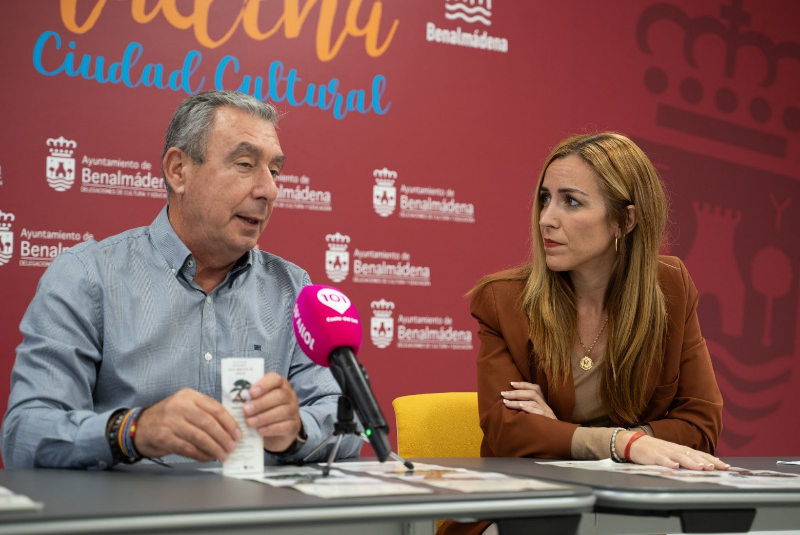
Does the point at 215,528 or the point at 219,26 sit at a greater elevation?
the point at 219,26

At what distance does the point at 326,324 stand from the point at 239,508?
469 millimetres

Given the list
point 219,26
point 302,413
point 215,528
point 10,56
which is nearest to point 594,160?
point 302,413

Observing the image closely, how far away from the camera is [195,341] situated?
6.88ft

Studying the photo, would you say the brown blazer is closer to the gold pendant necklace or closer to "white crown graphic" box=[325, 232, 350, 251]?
the gold pendant necklace

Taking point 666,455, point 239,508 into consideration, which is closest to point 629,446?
point 666,455

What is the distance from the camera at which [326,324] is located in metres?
1.54

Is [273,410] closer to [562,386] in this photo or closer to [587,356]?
[562,386]

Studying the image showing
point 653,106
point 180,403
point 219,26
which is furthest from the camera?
point 653,106

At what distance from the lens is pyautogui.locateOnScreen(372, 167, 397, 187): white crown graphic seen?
14.6ft

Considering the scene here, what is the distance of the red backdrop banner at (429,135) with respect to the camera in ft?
12.5

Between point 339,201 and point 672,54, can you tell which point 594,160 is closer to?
point 339,201

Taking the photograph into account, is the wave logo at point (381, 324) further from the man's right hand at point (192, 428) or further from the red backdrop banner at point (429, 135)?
the man's right hand at point (192, 428)

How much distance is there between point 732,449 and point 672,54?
239 cm

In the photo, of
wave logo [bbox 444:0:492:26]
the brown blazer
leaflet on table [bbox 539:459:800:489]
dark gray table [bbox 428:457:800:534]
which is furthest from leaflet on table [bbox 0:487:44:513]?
wave logo [bbox 444:0:492:26]
